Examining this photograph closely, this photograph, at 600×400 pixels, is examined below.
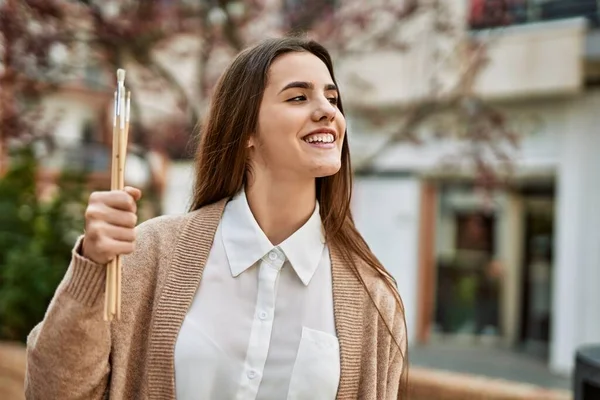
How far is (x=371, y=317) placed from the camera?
1932 millimetres

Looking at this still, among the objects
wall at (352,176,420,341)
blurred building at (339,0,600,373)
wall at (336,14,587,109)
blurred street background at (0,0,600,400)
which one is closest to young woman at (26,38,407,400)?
blurred street background at (0,0,600,400)

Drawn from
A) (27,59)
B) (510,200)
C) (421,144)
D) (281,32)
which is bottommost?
(421,144)

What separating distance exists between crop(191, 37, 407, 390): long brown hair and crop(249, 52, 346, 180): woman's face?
0.10 ft

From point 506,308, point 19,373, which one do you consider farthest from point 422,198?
point 19,373

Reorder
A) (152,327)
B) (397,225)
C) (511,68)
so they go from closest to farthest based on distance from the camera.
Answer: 1. (152,327)
2. (511,68)
3. (397,225)

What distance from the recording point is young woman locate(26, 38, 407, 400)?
1.80 meters

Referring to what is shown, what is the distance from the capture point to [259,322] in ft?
6.13

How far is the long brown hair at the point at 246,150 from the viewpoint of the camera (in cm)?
198

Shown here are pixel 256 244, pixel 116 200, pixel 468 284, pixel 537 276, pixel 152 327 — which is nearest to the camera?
pixel 116 200

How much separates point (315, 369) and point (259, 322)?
0.17 meters

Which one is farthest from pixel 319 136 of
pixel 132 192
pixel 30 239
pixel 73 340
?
pixel 30 239

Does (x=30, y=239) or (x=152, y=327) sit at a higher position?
(x=30, y=239)

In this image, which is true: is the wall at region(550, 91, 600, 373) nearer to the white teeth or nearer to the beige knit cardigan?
the beige knit cardigan

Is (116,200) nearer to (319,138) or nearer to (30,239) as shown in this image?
(319,138)
